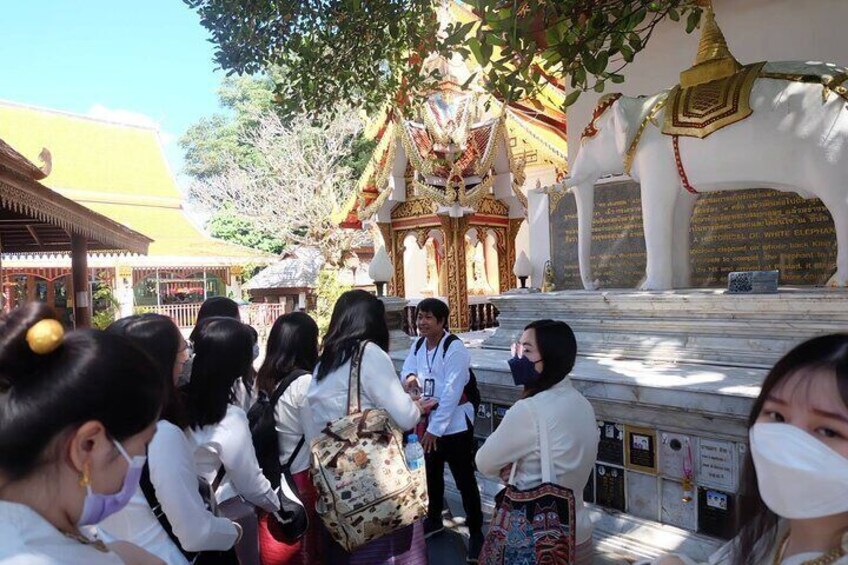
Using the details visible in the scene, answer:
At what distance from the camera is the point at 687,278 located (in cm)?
562

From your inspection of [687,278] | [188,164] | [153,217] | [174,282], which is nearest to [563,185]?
[687,278]

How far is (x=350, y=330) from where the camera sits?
115 inches

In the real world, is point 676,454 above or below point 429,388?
below

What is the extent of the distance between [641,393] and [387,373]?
5.55ft

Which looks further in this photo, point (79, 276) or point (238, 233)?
point (238, 233)

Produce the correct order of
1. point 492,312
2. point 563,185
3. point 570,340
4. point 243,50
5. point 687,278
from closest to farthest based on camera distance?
point 570,340, point 687,278, point 243,50, point 563,185, point 492,312

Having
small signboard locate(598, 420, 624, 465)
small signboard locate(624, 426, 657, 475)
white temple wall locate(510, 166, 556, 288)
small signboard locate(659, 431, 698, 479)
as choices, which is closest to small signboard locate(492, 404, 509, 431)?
small signboard locate(598, 420, 624, 465)

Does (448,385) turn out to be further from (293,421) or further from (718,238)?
(718,238)

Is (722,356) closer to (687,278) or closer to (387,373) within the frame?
(687,278)

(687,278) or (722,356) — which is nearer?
(722,356)

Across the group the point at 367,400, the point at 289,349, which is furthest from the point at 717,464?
the point at 289,349

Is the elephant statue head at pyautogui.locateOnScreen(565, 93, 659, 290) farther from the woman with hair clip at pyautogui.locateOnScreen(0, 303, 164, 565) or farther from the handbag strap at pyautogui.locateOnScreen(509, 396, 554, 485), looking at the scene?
the woman with hair clip at pyautogui.locateOnScreen(0, 303, 164, 565)

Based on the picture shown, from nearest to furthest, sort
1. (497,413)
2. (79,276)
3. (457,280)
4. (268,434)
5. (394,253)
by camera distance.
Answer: (268,434), (497,413), (79,276), (457,280), (394,253)

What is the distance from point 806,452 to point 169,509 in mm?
1748
